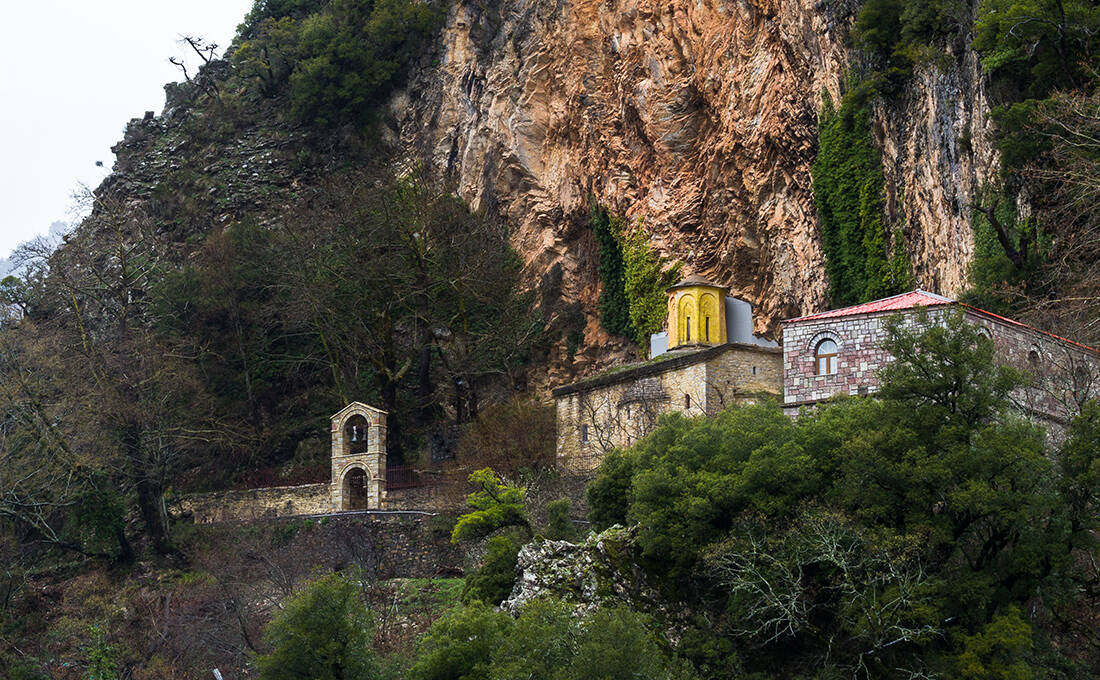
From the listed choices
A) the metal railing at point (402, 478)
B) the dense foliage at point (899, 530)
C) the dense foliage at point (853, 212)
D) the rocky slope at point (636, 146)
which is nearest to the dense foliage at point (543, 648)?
the dense foliage at point (899, 530)

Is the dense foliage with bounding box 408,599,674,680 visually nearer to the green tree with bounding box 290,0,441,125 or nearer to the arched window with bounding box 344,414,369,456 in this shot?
the arched window with bounding box 344,414,369,456

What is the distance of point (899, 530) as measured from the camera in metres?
18.4

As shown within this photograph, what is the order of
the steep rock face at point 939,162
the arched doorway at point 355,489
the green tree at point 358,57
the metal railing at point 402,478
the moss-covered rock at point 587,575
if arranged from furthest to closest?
the green tree at point 358,57 < the arched doorway at point 355,489 < the metal railing at point 402,478 < the steep rock face at point 939,162 < the moss-covered rock at point 587,575

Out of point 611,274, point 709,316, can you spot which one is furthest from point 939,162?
point 611,274

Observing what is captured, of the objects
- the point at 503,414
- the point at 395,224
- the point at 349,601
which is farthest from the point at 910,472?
the point at 395,224

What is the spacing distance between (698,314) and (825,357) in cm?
563

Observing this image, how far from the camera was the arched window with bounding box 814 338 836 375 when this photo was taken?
2520cm

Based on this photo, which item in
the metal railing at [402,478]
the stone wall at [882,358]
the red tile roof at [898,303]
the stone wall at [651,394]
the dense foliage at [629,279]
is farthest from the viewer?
the dense foliage at [629,279]

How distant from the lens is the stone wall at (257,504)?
3362 cm

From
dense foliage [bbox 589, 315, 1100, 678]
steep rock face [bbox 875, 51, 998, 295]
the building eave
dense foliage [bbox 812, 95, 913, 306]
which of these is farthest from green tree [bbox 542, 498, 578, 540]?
steep rock face [bbox 875, 51, 998, 295]

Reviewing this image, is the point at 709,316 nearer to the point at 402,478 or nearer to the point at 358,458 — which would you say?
the point at 402,478

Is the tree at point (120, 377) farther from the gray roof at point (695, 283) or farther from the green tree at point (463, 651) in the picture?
the green tree at point (463, 651)

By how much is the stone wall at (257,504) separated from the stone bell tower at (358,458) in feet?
1.67

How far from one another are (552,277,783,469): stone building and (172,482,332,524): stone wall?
718cm
